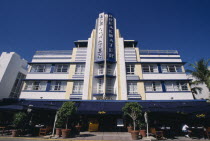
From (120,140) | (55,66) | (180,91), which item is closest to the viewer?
(120,140)

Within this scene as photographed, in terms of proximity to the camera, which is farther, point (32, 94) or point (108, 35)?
point (108, 35)

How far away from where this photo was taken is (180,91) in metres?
19.1

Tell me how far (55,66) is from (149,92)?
1839 cm

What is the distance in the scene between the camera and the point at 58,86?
20.3 m

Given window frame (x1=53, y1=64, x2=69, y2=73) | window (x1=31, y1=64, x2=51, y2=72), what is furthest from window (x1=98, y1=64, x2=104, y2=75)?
window (x1=31, y1=64, x2=51, y2=72)

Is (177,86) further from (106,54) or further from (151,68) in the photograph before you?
(106,54)

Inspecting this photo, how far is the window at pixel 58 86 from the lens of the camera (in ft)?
66.1

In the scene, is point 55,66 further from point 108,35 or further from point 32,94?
point 108,35

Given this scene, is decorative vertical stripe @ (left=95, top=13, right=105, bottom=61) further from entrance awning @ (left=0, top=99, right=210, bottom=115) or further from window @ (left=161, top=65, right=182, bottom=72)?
window @ (left=161, top=65, right=182, bottom=72)

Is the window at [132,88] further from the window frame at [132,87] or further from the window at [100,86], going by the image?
the window at [100,86]

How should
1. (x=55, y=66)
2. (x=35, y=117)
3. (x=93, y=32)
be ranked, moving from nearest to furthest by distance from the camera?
(x=35, y=117) → (x=55, y=66) → (x=93, y=32)

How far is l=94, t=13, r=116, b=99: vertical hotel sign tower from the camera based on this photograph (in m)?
19.6

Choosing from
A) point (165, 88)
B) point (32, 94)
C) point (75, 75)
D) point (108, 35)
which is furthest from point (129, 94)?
point (32, 94)

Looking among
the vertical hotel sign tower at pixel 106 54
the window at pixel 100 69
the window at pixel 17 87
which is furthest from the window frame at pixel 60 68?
the window at pixel 17 87
